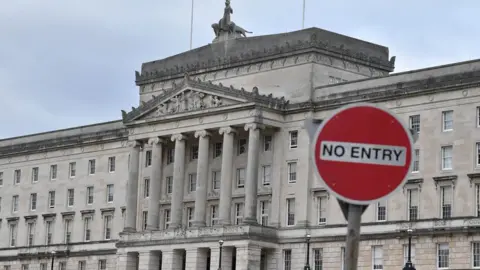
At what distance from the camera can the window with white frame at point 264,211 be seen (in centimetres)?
9471

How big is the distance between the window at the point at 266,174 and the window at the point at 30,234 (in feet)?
108

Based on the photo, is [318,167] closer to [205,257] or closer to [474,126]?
[474,126]

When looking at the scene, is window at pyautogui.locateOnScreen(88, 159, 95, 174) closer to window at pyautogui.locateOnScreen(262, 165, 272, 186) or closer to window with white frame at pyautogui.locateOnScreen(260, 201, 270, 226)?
window at pyautogui.locateOnScreen(262, 165, 272, 186)

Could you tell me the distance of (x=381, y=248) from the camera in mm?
86938

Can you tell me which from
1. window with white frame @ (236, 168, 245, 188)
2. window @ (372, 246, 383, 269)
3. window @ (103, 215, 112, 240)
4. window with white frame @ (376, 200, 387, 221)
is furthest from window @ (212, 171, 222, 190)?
window @ (372, 246, 383, 269)

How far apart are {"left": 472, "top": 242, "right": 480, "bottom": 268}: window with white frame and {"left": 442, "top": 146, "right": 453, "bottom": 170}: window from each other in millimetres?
5965

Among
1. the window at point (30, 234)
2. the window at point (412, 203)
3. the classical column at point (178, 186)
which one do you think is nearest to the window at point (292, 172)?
the classical column at point (178, 186)

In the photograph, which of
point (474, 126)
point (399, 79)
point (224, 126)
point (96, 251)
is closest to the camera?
point (474, 126)

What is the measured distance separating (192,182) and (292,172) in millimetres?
11234

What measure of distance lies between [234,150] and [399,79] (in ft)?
53.3

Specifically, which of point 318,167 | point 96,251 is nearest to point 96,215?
point 96,251

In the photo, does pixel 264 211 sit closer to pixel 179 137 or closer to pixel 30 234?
pixel 179 137

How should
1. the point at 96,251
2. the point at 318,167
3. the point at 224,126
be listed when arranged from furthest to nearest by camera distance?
1. the point at 96,251
2. the point at 224,126
3. the point at 318,167

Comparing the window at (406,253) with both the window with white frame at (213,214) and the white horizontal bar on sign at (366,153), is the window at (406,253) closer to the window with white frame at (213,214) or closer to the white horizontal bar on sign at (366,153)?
the window with white frame at (213,214)
